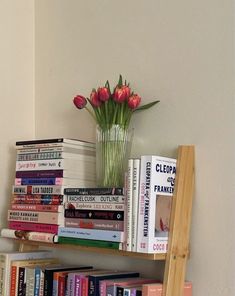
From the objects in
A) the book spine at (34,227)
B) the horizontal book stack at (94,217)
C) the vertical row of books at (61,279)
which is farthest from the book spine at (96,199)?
the vertical row of books at (61,279)

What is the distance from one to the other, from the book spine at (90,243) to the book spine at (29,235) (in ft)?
0.13

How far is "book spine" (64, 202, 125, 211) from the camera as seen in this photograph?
4.99 ft

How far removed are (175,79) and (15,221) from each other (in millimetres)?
792

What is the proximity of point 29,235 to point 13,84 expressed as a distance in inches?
26.4

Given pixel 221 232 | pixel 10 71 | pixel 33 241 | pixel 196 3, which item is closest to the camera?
pixel 221 232

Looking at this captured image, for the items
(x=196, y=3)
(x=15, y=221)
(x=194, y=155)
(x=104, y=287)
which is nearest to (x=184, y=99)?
(x=194, y=155)

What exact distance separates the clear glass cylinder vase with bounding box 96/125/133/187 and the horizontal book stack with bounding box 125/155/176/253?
0.15 metres

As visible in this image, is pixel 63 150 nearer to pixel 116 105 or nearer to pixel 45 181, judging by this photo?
pixel 45 181

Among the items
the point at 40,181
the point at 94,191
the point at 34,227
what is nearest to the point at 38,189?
the point at 40,181

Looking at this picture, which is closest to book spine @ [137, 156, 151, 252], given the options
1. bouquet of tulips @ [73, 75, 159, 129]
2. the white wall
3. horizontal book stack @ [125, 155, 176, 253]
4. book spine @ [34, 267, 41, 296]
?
horizontal book stack @ [125, 155, 176, 253]

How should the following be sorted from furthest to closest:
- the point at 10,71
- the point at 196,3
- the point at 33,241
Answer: the point at 10,71, the point at 33,241, the point at 196,3

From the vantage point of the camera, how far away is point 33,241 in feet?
5.90

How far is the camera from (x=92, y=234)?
157 cm

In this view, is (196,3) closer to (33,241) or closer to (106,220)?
(106,220)
